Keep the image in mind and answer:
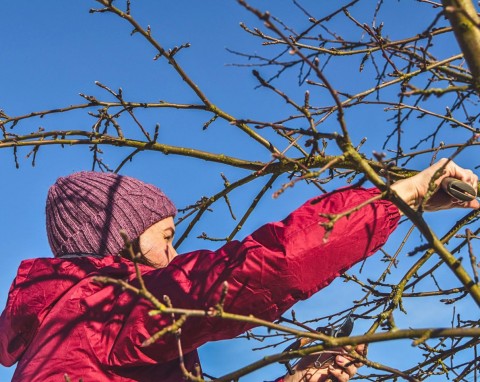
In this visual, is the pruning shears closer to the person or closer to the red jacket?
the person

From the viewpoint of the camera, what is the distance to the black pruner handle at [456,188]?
6.70 ft

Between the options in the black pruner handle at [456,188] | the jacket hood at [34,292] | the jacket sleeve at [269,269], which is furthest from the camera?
the jacket hood at [34,292]

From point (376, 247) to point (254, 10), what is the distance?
2.70 ft

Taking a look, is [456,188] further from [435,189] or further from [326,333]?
[326,333]

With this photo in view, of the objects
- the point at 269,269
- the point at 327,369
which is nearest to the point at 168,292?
the point at 269,269

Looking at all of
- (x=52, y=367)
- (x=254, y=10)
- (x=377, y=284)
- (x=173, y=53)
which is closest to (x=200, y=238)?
(x=377, y=284)

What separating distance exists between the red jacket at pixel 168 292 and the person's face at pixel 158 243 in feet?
0.57

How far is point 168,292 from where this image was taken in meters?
2.02

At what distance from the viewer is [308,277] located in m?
1.91

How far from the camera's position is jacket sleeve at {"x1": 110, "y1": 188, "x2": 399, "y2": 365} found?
1.90 meters

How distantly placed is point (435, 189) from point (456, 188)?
0.61 ft

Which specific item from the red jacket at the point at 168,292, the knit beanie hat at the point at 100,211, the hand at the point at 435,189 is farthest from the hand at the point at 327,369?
the knit beanie hat at the point at 100,211

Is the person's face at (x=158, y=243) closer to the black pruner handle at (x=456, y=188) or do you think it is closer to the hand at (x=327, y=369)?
the hand at (x=327, y=369)

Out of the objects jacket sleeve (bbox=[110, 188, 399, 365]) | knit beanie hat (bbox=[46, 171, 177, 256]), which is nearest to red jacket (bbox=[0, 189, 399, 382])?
jacket sleeve (bbox=[110, 188, 399, 365])
